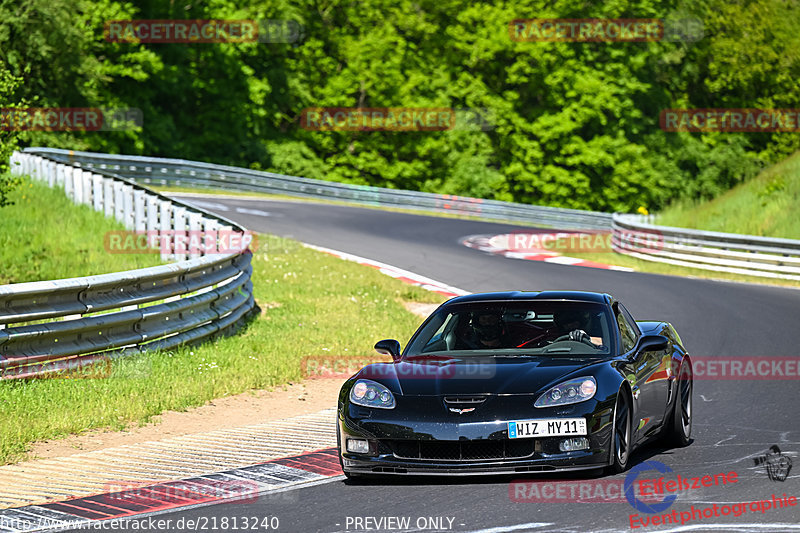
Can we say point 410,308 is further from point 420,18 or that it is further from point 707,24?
point 707,24

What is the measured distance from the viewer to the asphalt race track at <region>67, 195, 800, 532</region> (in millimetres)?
6117

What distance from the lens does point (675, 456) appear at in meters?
8.07

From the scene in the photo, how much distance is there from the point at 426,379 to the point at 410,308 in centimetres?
1109

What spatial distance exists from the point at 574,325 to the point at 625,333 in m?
0.39

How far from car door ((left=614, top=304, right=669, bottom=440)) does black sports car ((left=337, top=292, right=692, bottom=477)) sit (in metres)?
0.01

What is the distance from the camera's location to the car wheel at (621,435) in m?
7.12

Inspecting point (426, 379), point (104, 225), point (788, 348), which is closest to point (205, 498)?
point (426, 379)
